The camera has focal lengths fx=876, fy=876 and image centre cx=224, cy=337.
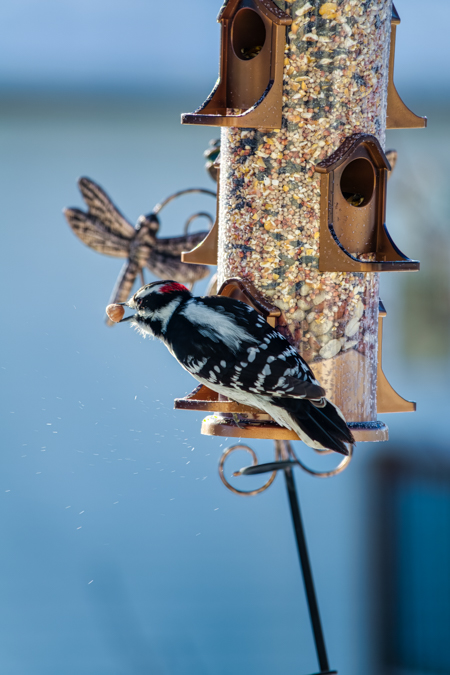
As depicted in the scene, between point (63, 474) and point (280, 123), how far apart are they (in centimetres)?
425

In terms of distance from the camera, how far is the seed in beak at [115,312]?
2.45 meters

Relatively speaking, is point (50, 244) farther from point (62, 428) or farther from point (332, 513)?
point (332, 513)

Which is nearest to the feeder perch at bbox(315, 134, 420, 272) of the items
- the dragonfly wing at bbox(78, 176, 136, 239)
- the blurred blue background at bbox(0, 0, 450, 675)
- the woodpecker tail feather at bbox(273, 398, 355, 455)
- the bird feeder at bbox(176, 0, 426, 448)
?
the bird feeder at bbox(176, 0, 426, 448)

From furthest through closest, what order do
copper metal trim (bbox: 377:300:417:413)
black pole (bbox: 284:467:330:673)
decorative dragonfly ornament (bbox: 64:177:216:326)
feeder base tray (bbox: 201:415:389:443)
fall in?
decorative dragonfly ornament (bbox: 64:177:216:326) → copper metal trim (bbox: 377:300:417:413) → black pole (bbox: 284:467:330:673) → feeder base tray (bbox: 201:415:389:443)

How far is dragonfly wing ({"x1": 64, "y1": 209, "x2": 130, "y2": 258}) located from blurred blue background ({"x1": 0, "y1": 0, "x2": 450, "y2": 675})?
8.21 ft

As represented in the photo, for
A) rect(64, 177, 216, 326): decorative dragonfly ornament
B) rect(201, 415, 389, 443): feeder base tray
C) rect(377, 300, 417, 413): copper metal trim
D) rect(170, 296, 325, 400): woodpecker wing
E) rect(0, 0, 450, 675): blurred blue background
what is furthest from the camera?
rect(0, 0, 450, 675): blurred blue background

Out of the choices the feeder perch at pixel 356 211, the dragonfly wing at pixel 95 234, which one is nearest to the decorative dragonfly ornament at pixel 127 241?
the dragonfly wing at pixel 95 234

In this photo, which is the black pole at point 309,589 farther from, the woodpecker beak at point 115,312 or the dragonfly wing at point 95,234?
the dragonfly wing at point 95,234

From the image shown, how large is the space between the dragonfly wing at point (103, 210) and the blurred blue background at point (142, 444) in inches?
99.5

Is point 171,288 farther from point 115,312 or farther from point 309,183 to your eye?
point 309,183

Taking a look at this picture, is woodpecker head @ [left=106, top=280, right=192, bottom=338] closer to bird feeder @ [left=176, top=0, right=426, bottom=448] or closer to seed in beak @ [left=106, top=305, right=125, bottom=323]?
seed in beak @ [left=106, top=305, right=125, bottom=323]

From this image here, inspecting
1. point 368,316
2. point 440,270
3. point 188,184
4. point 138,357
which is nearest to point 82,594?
point 138,357

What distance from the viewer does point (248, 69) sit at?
8.20 feet

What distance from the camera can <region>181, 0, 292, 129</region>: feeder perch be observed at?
94.2 inches
